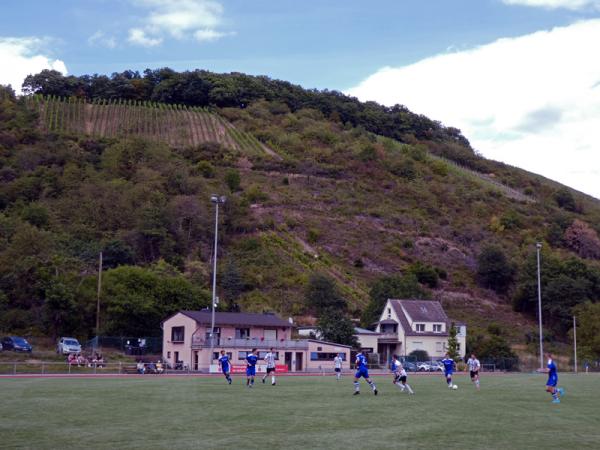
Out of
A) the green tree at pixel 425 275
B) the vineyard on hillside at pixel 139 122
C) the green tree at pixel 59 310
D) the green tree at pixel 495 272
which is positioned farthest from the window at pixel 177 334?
the vineyard on hillside at pixel 139 122

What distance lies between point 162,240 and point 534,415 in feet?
285

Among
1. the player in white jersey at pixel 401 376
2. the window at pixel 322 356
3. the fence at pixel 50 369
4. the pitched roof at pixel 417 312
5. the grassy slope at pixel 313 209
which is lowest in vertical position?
the fence at pixel 50 369

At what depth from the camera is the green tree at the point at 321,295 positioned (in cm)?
9294

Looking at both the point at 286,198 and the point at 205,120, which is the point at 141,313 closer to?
the point at 286,198

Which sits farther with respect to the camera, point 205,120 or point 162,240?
point 205,120

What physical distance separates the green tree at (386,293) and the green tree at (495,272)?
25.1 metres

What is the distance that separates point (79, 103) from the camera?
17650 centimetres

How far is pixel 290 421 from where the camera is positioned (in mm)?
19109

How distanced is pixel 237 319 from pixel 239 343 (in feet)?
14.7

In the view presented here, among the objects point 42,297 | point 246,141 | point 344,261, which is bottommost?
point 42,297

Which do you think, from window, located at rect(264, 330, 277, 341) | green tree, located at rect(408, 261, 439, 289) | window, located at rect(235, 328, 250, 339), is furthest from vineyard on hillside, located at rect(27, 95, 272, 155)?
window, located at rect(235, 328, 250, 339)

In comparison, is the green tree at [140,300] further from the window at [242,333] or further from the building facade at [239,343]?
the window at [242,333]

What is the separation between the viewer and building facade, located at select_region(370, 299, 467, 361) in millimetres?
86938

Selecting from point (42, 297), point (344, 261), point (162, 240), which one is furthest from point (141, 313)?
point (344, 261)
